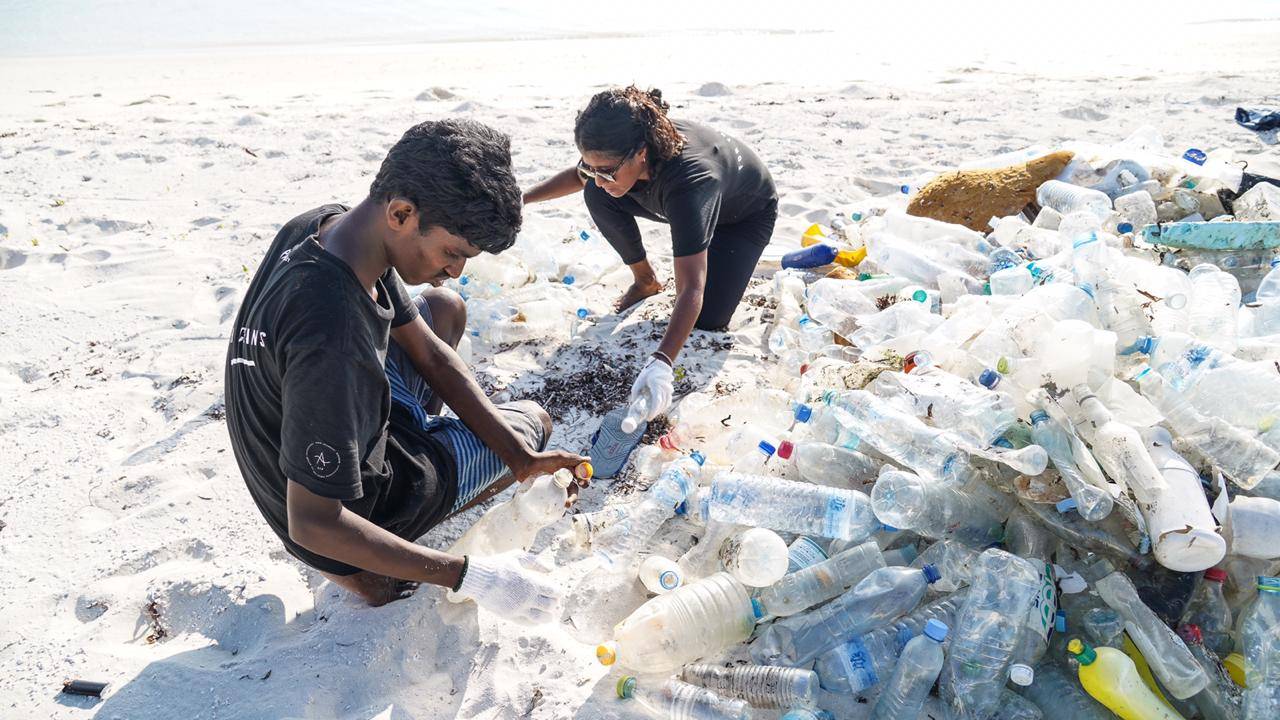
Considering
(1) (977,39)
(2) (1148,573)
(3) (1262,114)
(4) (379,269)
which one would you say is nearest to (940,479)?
(2) (1148,573)

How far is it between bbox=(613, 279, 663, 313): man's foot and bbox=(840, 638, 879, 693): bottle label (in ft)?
8.79

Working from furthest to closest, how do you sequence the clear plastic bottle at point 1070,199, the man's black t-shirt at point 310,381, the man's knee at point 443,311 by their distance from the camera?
1. the clear plastic bottle at point 1070,199
2. the man's knee at point 443,311
3. the man's black t-shirt at point 310,381

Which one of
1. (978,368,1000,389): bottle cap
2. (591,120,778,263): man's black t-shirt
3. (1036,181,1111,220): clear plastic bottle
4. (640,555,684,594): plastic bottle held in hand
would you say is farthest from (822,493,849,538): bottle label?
(1036,181,1111,220): clear plastic bottle

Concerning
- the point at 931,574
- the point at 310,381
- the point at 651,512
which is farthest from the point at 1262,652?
the point at 310,381

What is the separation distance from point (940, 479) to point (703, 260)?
5.28 ft

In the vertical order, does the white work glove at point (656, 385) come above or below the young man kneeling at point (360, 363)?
below

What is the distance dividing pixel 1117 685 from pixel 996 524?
66 cm

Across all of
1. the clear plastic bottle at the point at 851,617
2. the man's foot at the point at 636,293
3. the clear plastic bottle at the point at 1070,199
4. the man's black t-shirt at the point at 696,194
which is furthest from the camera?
the man's foot at the point at 636,293

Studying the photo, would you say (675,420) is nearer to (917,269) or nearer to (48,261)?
(917,269)

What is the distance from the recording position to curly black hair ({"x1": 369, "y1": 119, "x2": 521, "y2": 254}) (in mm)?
2137

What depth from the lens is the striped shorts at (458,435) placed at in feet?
9.47

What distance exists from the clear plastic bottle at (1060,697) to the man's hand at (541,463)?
5.24ft

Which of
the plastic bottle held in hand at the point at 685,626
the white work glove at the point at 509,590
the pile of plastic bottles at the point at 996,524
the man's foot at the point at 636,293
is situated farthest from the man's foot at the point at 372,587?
the man's foot at the point at 636,293

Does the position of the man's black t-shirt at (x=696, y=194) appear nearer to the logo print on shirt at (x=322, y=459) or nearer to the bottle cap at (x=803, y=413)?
the bottle cap at (x=803, y=413)
